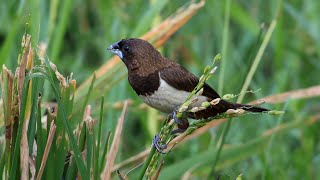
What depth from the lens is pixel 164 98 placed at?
7.83ft

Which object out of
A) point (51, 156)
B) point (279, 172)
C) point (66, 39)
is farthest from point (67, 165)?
point (66, 39)

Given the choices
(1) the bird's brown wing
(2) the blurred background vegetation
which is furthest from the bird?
(2) the blurred background vegetation

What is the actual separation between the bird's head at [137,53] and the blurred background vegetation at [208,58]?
0.46 m

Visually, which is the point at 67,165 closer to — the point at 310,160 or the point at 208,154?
the point at 208,154

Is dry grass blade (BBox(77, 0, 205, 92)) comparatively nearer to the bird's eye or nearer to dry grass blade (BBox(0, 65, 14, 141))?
the bird's eye

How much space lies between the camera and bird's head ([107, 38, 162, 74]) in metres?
2.46

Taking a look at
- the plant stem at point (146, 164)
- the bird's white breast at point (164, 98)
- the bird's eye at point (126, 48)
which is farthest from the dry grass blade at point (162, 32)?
the plant stem at point (146, 164)

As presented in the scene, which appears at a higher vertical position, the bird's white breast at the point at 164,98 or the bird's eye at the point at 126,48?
the bird's eye at the point at 126,48

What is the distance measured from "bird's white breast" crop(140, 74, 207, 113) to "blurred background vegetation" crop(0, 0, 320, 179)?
1.53 feet

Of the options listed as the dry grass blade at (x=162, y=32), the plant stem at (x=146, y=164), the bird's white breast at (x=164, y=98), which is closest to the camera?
the plant stem at (x=146, y=164)

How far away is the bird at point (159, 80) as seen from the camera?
94.0 inches

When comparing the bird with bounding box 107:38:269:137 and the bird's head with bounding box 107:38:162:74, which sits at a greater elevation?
the bird's head with bounding box 107:38:162:74

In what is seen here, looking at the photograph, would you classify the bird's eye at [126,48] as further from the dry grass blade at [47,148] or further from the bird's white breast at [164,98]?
the dry grass blade at [47,148]

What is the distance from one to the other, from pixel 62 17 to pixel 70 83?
1.39m
